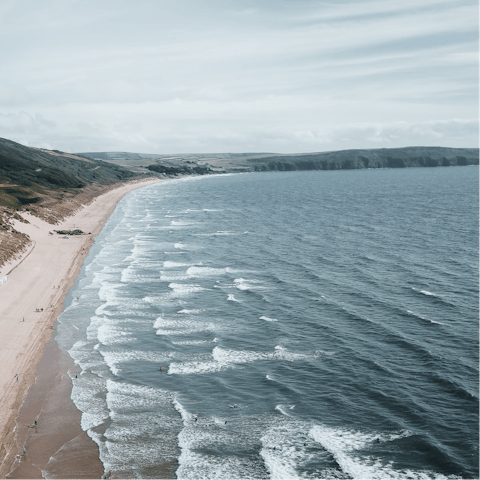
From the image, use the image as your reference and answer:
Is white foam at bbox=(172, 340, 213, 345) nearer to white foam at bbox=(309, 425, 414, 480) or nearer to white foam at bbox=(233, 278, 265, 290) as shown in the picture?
white foam at bbox=(309, 425, 414, 480)

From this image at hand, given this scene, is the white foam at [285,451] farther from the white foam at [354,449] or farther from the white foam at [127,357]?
the white foam at [127,357]

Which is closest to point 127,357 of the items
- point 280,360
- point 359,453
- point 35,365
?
point 35,365

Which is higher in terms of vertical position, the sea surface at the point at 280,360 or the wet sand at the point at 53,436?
the sea surface at the point at 280,360

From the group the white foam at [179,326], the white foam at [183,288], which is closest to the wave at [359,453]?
the white foam at [179,326]

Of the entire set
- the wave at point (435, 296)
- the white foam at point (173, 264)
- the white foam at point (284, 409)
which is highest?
the wave at point (435, 296)

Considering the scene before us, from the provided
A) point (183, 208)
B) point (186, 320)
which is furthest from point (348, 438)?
point (183, 208)

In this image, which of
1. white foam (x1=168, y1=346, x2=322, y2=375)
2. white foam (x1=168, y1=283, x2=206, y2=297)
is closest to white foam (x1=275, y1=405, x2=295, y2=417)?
white foam (x1=168, y1=346, x2=322, y2=375)
